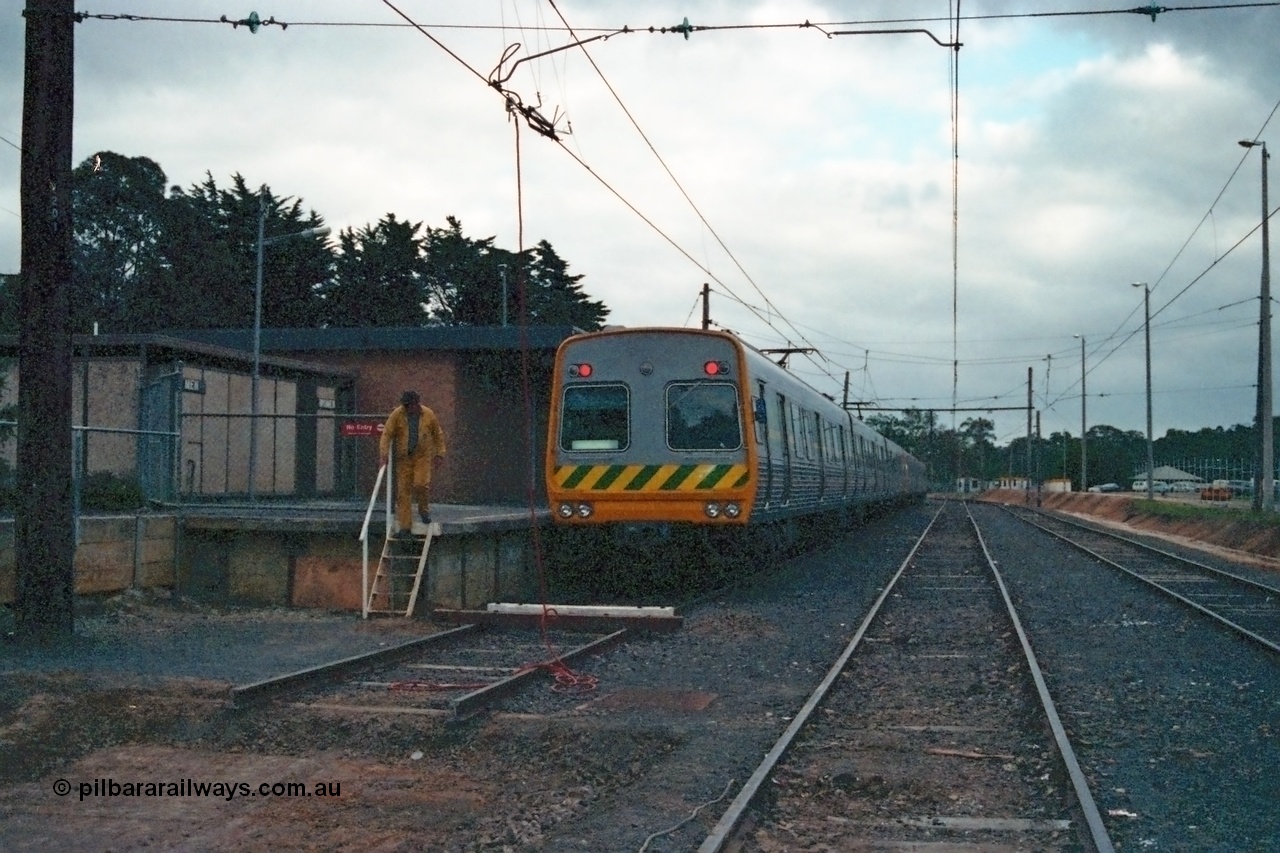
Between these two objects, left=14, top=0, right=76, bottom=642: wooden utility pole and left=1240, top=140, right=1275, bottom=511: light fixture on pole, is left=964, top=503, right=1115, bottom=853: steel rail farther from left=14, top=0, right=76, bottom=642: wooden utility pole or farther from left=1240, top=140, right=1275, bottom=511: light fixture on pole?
left=1240, top=140, right=1275, bottom=511: light fixture on pole

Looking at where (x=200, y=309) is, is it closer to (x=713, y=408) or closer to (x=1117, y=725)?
(x=713, y=408)

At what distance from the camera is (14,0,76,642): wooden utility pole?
995 centimetres

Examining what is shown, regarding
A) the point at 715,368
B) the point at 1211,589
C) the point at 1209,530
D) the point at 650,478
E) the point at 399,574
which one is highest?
the point at 715,368

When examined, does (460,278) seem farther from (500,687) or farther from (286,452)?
(500,687)

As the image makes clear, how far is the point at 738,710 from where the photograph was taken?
27.3 ft

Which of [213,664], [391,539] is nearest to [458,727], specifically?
[213,664]

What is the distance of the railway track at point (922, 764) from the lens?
5.52 metres

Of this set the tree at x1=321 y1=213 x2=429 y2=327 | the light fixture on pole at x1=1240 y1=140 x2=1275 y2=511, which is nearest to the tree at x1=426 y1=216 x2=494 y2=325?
the tree at x1=321 y1=213 x2=429 y2=327

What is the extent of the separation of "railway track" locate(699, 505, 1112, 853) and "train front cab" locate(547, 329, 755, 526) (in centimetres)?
355

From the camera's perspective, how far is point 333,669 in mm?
8953

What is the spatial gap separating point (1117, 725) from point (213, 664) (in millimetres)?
6395

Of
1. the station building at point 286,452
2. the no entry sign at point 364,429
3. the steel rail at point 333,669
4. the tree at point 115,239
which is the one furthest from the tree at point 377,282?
the steel rail at point 333,669

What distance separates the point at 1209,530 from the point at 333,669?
3019 centimetres

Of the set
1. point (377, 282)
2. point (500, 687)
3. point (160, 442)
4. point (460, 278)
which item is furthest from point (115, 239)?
point (500, 687)
